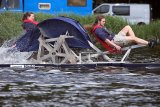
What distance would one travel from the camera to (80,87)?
1280 centimetres

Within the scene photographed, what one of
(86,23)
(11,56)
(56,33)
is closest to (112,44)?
(56,33)

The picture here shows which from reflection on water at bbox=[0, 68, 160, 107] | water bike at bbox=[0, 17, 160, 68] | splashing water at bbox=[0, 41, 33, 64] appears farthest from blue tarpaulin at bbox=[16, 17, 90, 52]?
reflection on water at bbox=[0, 68, 160, 107]

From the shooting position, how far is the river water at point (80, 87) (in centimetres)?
1102

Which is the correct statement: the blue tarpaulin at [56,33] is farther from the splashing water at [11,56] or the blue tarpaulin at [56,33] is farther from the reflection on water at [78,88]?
the reflection on water at [78,88]

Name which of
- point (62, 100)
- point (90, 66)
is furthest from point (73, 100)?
point (90, 66)

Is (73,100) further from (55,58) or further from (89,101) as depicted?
(55,58)

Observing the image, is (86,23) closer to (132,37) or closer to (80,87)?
(132,37)

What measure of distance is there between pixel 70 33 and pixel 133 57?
5092 mm

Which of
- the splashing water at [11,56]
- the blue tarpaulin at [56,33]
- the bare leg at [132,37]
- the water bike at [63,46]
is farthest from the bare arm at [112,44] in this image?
the splashing water at [11,56]

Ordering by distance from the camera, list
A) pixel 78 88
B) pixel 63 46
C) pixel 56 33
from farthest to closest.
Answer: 1. pixel 56 33
2. pixel 63 46
3. pixel 78 88

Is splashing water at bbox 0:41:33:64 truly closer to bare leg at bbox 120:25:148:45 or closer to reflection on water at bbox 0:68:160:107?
reflection on water at bbox 0:68:160:107

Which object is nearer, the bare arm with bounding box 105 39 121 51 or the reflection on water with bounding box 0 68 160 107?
the reflection on water with bounding box 0 68 160 107

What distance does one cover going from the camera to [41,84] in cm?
1322

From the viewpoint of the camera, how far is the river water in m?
11.0
